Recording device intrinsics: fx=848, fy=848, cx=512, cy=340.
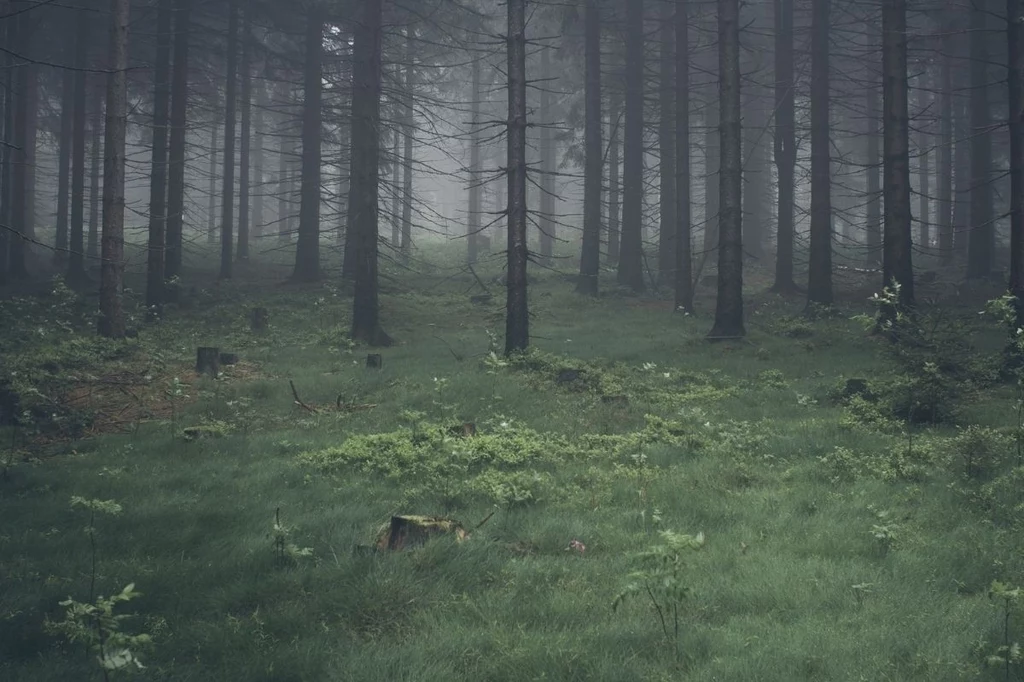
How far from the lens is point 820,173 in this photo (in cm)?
2292

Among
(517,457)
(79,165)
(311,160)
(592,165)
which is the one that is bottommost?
(517,457)

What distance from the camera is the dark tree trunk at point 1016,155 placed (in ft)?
44.1

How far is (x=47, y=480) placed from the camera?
9047 mm

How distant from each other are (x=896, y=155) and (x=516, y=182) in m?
7.62

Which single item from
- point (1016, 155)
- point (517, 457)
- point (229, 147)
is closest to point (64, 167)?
point (229, 147)

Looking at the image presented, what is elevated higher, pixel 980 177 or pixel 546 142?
pixel 546 142

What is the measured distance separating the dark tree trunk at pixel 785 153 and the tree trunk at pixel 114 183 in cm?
1776

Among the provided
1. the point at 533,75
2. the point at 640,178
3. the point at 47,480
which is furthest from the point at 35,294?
the point at 533,75

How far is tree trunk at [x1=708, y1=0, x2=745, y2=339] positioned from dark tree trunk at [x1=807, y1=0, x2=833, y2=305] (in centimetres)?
420

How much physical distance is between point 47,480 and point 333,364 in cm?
760

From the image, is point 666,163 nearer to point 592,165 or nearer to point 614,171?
point 592,165

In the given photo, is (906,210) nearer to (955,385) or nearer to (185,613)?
(955,385)

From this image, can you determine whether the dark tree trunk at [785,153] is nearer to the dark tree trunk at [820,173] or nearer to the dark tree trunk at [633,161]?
the dark tree trunk at [820,173]

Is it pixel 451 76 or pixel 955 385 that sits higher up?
pixel 451 76
